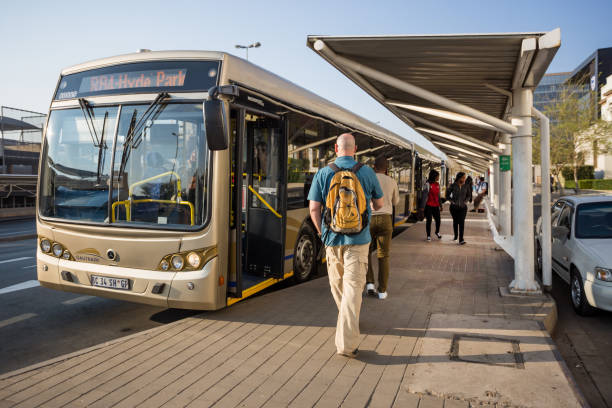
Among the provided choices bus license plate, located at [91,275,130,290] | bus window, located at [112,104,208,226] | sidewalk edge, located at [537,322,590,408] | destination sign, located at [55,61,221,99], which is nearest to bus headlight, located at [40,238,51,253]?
bus license plate, located at [91,275,130,290]

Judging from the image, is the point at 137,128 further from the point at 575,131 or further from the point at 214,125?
the point at 575,131

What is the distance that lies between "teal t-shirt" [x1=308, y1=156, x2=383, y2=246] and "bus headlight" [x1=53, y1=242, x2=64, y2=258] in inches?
125

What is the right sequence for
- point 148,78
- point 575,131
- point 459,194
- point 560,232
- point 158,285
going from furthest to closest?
point 575,131 → point 459,194 → point 560,232 → point 148,78 → point 158,285

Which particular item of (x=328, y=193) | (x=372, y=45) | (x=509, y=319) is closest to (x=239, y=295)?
(x=328, y=193)

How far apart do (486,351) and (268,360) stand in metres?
2.00

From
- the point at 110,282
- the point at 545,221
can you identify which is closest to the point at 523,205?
the point at 545,221

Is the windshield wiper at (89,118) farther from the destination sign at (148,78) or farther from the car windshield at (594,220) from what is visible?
the car windshield at (594,220)

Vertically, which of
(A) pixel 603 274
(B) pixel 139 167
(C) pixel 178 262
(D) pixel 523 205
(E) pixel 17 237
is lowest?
(E) pixel 17 237

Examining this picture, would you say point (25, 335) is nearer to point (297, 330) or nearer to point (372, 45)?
point (297, 330)

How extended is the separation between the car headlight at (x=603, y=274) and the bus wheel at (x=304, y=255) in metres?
3.95

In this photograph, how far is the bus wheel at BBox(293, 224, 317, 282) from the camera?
25.0 ft

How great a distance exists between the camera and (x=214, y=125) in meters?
4.84

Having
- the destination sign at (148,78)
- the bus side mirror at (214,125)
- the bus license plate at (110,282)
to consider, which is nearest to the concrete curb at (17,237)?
the destination sign at (148,78)

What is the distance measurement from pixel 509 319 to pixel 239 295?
3063mm
